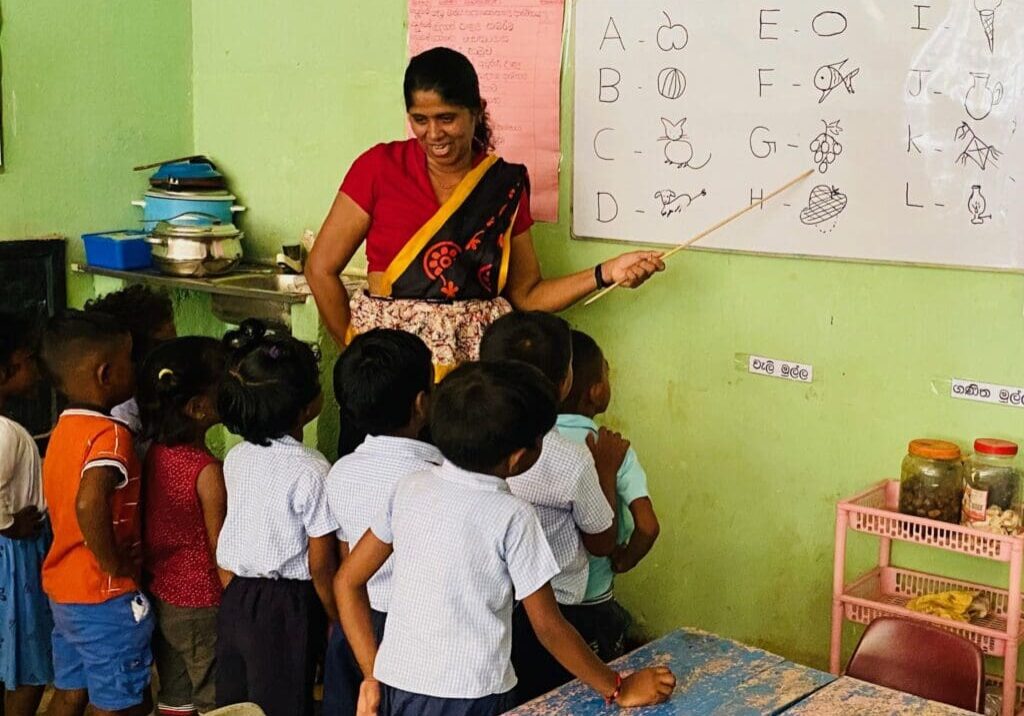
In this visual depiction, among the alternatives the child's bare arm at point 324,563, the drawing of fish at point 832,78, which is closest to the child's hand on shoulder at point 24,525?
the child's bare arm at point 324,563

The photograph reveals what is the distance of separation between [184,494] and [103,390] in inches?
11.1

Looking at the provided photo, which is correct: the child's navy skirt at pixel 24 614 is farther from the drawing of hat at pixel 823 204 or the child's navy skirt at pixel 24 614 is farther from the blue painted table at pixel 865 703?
the drawing of hat at pixel 823 204

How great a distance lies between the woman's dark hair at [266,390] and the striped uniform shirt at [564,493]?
500 millimetres

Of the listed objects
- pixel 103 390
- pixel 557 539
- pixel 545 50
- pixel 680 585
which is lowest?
pixel 680 585

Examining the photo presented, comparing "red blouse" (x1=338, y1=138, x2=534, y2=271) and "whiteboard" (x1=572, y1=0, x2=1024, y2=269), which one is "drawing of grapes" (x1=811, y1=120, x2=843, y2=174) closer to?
"whiteboard" (x1=572, y1=0, x2=1024, y2=269)

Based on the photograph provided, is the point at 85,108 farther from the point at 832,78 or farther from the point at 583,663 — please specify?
the point at 583,663

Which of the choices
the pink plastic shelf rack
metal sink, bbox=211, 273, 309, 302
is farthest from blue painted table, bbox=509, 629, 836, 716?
metal sink, bbox=211, 273, 309, 302

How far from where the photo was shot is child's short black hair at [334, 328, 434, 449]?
236 centimetres

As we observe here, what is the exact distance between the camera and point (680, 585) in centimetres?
352

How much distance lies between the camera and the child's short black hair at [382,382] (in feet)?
7.75

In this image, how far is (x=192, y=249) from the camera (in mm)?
4023

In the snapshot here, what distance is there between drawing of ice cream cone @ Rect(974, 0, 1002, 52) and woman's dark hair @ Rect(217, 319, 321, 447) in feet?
5.24

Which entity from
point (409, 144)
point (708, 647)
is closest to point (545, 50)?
point (409, 144)

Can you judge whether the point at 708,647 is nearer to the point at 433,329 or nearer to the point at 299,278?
the point at 433,329
